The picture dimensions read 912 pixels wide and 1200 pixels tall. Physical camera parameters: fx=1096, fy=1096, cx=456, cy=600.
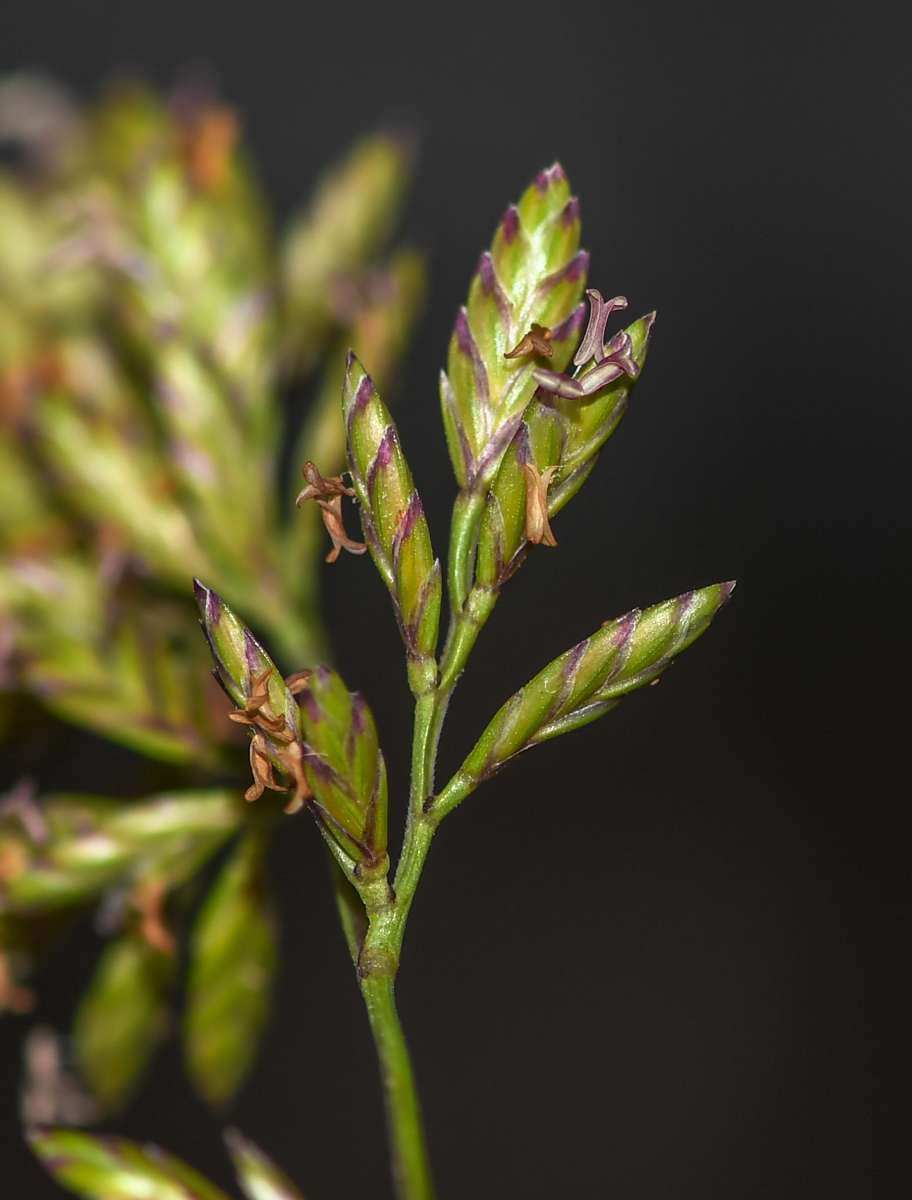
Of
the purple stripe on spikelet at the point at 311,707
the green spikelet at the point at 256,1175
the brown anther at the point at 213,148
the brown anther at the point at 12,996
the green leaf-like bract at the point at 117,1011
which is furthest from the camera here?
the brown anther at the point at 213,148

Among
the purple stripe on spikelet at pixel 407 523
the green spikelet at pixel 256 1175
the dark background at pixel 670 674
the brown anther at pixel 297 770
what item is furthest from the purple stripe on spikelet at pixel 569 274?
the dark background at pixel 670 674

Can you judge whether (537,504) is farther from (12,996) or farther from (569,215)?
(12,996)

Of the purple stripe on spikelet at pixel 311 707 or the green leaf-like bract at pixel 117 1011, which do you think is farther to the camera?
the green leaf-like bract at pixel 117 1011

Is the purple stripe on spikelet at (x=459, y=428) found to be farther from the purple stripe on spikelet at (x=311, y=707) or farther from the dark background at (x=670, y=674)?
the dark background at (x=670, y=674)

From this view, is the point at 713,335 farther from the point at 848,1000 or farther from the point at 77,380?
the point at 77,380

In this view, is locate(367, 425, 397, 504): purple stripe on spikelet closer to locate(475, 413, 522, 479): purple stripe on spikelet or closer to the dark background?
locate(475, 413, 522, 479): purple stripe on spikelet

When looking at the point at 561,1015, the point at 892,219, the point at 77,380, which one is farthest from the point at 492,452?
the point at 892,219

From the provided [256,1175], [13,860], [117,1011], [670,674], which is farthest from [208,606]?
[670,674]
